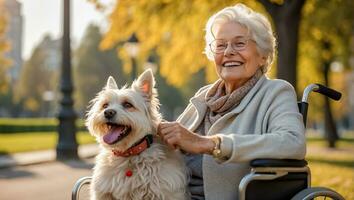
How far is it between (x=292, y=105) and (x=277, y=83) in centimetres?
21

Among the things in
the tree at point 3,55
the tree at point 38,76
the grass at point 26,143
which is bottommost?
the tree at point 38,76

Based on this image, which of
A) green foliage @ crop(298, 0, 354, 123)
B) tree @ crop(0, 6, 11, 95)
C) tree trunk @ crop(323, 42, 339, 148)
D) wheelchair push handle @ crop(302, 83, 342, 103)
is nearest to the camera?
wheelchair push handle @ crop(302, 83, 342, 103)

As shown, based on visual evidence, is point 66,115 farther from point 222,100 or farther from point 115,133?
point 115,133

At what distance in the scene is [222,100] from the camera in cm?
374

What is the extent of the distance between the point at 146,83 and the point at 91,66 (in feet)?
188

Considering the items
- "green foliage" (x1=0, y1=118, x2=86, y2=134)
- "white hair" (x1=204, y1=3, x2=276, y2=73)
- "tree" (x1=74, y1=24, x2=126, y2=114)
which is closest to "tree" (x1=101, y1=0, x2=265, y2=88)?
"white hair" (x1=204, y1=3, x2=276, y2=73)

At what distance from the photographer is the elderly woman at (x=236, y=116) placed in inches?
127

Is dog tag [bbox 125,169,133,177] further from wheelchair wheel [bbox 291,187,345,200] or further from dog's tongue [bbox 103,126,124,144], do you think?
wheelchair wheel [bbox 291,187,345,200]

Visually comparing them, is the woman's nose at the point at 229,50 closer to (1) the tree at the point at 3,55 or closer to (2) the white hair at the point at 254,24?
(2) the white hair at the point at 254,24

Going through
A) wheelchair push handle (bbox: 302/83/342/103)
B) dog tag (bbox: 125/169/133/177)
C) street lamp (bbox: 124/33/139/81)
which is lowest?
street lamp (bbox: 124/33/139/81)

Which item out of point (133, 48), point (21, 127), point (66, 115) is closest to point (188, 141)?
point (66, 115)

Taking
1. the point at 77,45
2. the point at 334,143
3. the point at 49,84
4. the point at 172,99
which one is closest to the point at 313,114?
the point at 334,143

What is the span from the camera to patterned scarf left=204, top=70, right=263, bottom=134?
3.71 meters

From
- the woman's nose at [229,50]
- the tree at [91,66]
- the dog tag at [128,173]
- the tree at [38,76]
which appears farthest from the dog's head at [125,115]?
the tree at [38,76]
